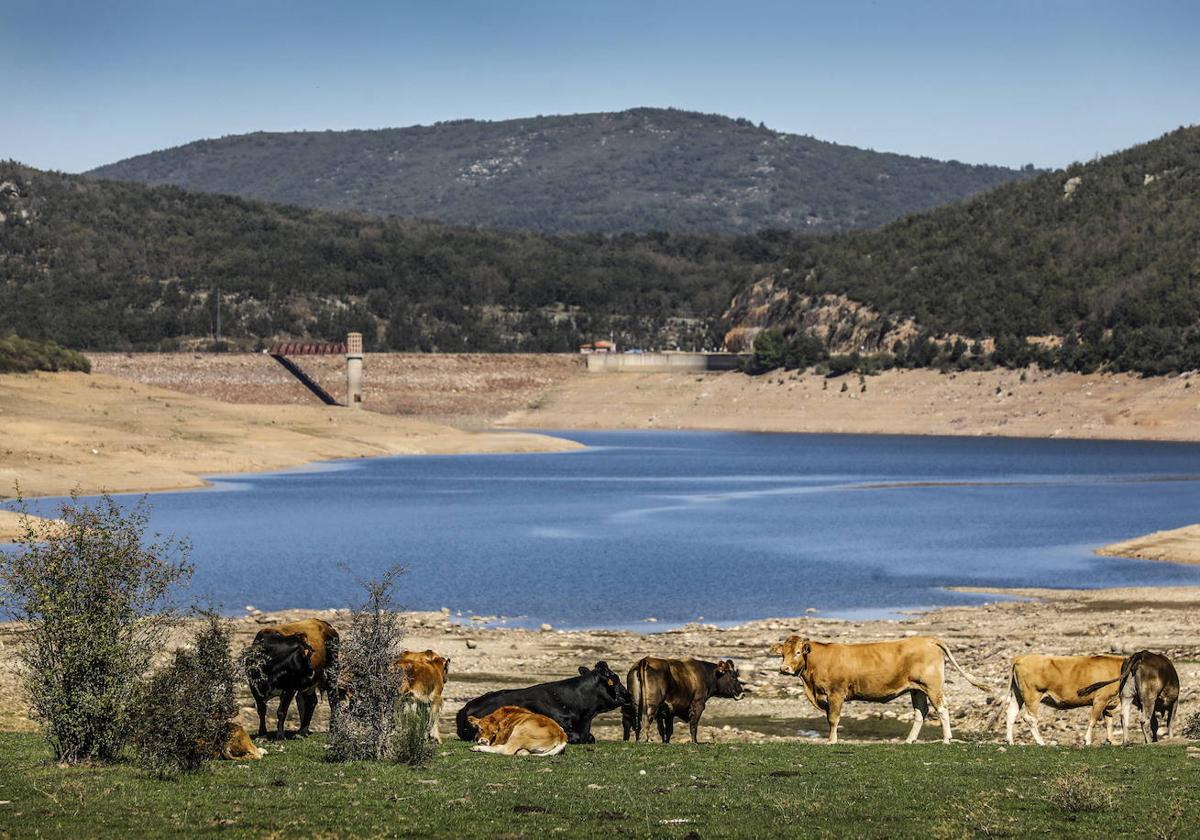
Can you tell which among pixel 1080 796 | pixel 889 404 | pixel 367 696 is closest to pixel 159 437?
pixel 889 404

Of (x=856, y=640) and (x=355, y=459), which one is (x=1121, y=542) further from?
(x=355, y=459)

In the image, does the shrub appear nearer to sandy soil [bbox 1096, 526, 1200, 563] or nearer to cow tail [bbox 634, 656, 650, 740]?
cow tail [bbox 634, 656, 650, 740]

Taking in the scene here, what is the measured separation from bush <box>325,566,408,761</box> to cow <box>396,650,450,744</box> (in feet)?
3.21

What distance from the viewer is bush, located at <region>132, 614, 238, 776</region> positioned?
55.9ft

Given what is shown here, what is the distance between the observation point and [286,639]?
68.6 feet

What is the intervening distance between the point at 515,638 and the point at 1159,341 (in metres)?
117

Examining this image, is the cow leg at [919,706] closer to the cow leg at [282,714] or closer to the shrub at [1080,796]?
the shrub at [1080,796]

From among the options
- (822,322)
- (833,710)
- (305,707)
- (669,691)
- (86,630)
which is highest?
(822,322)

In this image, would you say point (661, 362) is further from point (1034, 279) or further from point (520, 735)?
point (520, 735)

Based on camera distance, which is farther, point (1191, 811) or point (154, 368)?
point (154, 368)

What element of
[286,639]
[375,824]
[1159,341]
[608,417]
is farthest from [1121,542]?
[608,417]

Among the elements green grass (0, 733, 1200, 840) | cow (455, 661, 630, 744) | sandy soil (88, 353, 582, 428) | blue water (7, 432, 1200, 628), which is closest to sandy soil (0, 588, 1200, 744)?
cow (455, 661, 630, 744)

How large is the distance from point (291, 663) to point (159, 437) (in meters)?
83.3

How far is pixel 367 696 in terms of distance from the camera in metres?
18.5
